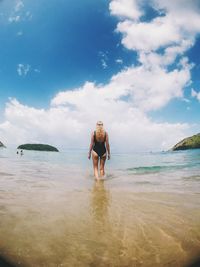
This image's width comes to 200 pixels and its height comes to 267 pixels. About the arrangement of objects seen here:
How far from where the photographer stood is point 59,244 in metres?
2.49

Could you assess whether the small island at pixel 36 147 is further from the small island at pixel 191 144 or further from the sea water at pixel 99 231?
the sea water at pixel 99 231

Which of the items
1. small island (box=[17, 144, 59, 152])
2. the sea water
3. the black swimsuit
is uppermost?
small island (box=[17, 144, 59, 152])

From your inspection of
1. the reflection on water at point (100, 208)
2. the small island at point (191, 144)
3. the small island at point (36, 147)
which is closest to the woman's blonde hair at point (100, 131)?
the reflection on water at point (100, 208)

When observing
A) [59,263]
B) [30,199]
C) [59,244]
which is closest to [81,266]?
[59,263]

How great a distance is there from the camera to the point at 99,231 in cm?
289

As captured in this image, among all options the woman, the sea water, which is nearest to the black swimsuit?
the woman

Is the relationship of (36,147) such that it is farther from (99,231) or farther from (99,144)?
(99,231)

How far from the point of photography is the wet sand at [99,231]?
221 cm

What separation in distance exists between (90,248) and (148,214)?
5.48 ft

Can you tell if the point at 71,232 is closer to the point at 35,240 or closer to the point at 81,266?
the point at 35,240

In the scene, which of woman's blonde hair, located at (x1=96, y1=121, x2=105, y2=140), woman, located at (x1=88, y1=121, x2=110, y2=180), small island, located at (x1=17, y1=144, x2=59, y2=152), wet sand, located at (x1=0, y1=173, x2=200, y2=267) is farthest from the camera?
small island, located at (x1=17, y1=144, x2=59, y2=152)

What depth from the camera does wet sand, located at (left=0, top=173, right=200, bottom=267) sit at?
2215mm

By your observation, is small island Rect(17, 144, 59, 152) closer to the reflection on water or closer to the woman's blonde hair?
the woman's blonde hair

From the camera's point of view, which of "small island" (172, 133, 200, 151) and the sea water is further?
"small island" (172, 133, 200, 151)
